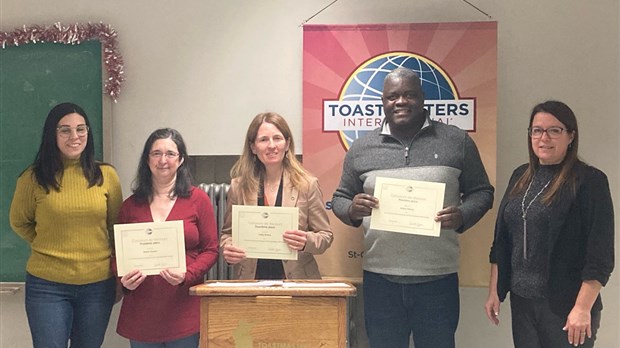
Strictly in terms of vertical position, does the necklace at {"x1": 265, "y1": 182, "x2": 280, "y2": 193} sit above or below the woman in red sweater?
above

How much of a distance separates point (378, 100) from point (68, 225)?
1.53 meters

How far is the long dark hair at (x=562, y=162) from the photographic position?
2.08 m

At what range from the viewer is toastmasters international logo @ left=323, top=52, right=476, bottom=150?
2.78 meters

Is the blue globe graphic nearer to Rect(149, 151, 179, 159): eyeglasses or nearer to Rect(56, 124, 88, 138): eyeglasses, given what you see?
Rect(149, 151, 179, 159): eyeglasses

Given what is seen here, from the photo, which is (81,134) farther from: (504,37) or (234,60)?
(504,37)

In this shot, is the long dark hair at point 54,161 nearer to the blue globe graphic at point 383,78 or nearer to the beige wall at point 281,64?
the beige wall at point 281,64

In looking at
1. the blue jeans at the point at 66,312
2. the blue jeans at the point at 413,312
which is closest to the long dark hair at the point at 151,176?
the blue jeans at the point at 66,312

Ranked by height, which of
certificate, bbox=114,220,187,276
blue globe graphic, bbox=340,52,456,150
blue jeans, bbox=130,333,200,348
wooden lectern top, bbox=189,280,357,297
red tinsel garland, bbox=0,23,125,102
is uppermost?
red tinsel garland, bbox=0,23,125,102

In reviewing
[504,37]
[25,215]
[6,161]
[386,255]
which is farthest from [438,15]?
[6,161]

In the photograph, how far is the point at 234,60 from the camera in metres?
3.02

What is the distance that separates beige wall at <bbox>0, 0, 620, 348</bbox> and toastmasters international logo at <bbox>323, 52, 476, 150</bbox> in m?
0.25

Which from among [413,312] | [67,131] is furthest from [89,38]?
[413,312]

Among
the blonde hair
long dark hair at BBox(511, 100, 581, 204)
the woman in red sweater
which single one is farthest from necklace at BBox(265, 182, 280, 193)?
long dark hair at BBox(511, 100, 581, 204)

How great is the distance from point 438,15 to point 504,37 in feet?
1.17
